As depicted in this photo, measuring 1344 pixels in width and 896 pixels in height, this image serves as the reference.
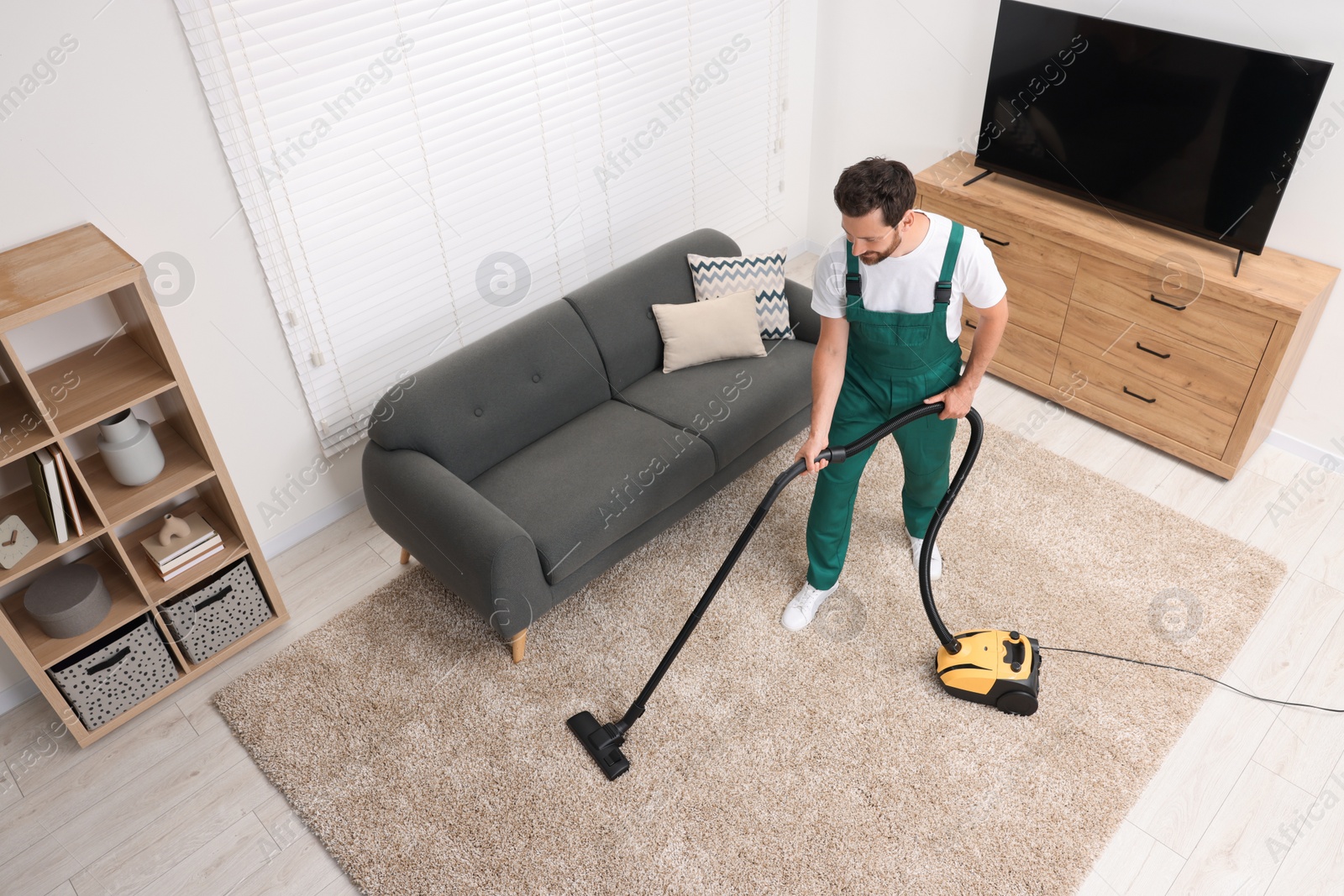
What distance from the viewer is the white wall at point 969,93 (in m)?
2.93

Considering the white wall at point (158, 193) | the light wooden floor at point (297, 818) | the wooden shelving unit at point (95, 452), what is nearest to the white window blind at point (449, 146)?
the white wall at point (158, 193)

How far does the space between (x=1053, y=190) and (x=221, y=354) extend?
2.92 meters

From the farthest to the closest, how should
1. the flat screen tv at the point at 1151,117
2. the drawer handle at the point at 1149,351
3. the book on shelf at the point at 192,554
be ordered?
the drawer handle at the point at 1149,351 → the flat screen tv at the point at 1151,117 → the book on shelf at the point at 192,554

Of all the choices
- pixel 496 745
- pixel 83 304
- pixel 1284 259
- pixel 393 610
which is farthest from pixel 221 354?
pixel 1284 259

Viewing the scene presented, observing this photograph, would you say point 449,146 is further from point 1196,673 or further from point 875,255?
point 1196,673

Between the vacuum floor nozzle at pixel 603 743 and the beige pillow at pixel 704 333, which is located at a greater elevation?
the beige pillow at pixel 704 333

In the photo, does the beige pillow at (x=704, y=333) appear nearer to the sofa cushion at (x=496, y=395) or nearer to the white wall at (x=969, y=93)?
the sofa cushion at (x=496, y=395)


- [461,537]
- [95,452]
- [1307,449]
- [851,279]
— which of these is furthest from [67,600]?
[1307,449]

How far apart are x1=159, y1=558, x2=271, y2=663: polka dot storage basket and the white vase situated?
0.38 metres

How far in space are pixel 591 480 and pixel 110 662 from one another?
4.61 feet

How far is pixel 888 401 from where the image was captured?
8.43 ft

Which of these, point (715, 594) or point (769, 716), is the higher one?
point (715, 594)

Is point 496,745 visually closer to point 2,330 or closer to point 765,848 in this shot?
point 765,848

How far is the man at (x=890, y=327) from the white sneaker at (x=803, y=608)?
14 centimetres
